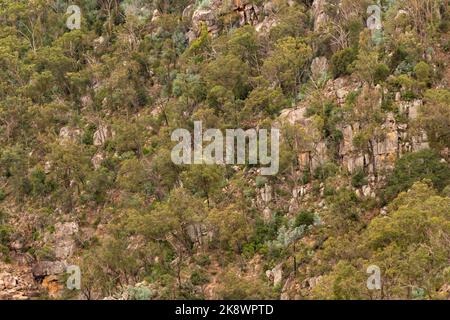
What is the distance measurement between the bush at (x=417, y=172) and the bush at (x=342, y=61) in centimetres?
980

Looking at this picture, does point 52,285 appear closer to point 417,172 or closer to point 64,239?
point 64,239

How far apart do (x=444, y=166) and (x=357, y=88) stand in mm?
9849

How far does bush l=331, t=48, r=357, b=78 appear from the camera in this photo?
2157 inches

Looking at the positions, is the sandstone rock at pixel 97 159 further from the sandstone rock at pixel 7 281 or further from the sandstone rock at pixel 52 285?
the sandstone rock at pixel 7 281

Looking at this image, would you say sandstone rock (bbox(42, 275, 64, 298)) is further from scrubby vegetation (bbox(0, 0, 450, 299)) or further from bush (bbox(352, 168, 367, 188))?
bush (bbox(352, 168, 367, 188))

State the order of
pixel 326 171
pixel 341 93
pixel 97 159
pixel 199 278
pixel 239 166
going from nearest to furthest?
pixel 199 278, pixel 326 171, pixel 239 166, pixel 341 93, pixel 97 159

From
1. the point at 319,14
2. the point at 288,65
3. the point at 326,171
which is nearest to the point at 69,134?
the point at 288,65

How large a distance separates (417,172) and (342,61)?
12.0m

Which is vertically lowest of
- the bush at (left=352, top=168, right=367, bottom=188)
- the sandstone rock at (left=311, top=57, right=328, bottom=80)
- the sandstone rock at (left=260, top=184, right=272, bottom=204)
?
the sandstone rock at (left=260, top=184, right=272, bottom=204)

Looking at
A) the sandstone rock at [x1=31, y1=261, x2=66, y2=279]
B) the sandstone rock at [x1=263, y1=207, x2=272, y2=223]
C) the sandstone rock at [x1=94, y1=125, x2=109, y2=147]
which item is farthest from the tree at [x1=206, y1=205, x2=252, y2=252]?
the sandstone rock at [x1=94, y1=125, x2=109, y2=147]

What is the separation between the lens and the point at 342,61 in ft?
180

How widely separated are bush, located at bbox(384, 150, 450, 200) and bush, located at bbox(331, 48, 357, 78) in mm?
9800

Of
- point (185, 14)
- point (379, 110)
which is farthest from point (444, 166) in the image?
point (185, 14)
